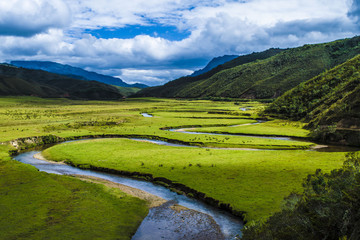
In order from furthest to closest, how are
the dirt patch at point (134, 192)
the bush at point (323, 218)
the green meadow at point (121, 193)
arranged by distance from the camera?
the dirt patch at point (134, 192) → the green meadow at point (121, 193) → the bush at point (323, 218)

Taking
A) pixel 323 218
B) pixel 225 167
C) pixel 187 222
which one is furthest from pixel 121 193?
pixel 323 218

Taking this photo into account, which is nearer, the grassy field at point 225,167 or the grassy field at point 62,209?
the grassy field at point 62,209

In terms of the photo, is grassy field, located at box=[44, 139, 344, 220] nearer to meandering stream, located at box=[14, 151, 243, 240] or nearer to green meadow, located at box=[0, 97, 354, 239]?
green meadow, located at box=[0, 97, 354, 239]

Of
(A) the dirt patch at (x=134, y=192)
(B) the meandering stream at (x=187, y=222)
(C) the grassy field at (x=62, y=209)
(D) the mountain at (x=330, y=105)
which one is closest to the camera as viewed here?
(C) the grassy field at (x=62, y=209)

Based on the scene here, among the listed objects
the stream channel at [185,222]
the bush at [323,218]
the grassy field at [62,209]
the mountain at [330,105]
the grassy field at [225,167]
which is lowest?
the stream channel at [185,222]

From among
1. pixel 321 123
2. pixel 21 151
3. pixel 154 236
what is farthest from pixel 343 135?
pixel 21 151

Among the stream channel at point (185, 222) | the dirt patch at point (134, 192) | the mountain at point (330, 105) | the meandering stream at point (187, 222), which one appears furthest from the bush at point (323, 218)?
the mountain at point (330, 105)

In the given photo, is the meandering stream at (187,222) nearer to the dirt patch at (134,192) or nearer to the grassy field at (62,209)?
the dirt patch at (134,192)

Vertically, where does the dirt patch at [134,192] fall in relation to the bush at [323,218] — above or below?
below

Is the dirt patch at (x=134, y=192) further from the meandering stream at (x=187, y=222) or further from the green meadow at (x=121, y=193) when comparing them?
the green meadow at (x=121, y=193)

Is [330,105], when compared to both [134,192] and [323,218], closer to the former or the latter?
[134,192]
